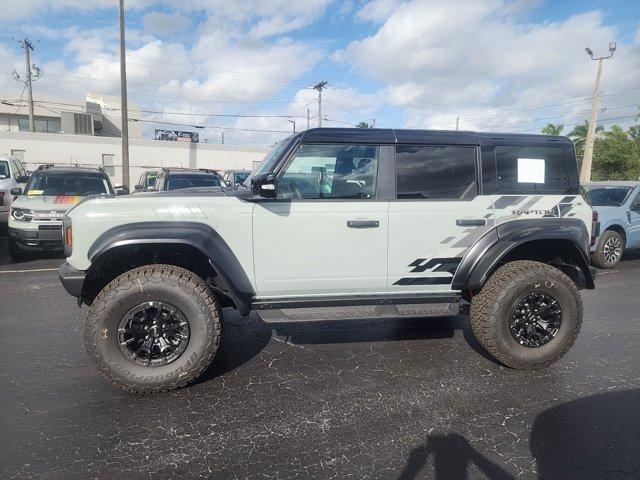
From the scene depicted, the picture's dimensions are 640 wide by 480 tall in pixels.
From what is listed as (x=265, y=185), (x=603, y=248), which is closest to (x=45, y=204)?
(x=265, y=185)

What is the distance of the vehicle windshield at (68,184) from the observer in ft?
28.8

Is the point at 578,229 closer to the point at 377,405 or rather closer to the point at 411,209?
the point at 411,209

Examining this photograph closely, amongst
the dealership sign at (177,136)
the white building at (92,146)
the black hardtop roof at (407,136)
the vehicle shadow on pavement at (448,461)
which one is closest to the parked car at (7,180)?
the black hardtop roof at (407,136)

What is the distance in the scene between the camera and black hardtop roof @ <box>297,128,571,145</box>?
11.9 ft

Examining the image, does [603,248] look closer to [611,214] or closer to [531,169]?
[611,214]

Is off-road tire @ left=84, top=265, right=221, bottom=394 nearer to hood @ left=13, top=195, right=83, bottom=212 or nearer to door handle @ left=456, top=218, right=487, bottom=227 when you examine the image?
door handle @ left=456, top=218, right=487, bottom=227

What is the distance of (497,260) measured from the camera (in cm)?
363

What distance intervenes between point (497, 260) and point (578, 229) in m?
0.82

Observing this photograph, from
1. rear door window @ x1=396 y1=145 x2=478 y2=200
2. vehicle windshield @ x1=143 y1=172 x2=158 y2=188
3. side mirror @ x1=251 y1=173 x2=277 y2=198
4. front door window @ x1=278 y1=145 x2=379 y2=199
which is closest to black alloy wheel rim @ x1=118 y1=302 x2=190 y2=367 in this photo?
side mirror @ x1=251 y1=173 x2=277 y2=198

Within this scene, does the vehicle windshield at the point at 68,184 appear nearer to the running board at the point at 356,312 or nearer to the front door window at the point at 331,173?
the front door window at the point at 331,173

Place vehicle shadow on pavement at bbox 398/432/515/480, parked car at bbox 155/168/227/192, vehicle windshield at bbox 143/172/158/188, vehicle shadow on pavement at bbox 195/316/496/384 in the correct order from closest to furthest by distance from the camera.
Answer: vehicle shadow on pavement at bbox 398/432/515/480
vehicle shadow on pavement at bbox 195/316/496/384
parked car at bbox 155/168/227/192
vehicle windshield at bbox 143/172/158/188

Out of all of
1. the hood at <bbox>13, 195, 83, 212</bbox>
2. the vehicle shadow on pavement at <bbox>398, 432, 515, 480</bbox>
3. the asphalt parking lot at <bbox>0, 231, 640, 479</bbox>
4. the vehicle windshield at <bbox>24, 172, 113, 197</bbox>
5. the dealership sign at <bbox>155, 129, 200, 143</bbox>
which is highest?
the dealership sign at <bbox>155, 129, 200, 143</bbox>

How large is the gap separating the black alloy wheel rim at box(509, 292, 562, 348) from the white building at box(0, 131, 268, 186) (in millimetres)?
31363

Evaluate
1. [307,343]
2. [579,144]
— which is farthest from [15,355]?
[579,144]
